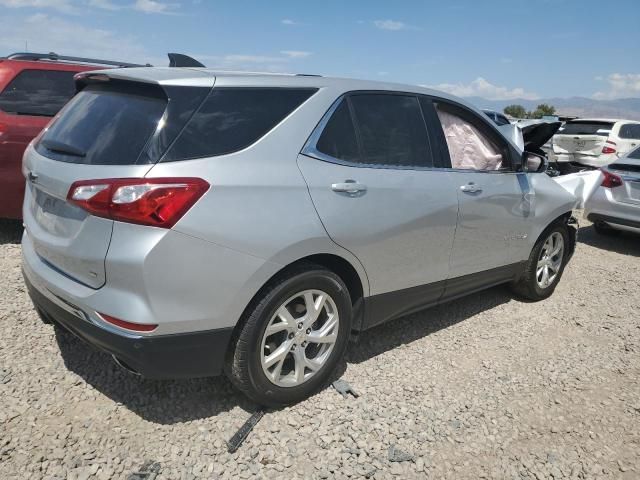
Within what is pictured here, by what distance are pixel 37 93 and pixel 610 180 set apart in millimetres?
7067

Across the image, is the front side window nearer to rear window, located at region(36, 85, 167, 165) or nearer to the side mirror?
the side mirror

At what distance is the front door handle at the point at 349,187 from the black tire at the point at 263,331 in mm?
431

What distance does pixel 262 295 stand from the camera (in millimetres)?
2588

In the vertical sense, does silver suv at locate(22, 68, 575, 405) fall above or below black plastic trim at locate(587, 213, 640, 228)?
above

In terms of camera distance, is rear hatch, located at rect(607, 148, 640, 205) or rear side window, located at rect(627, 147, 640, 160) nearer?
rear hatch, located at rect(607, 148, 640, 205)

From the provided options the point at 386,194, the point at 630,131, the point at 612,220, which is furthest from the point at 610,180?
the point at 630,131

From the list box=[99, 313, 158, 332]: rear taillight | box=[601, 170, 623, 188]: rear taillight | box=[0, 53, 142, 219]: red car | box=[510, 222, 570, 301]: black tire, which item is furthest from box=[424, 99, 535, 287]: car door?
box=[0, 53, 142, 219]: red car

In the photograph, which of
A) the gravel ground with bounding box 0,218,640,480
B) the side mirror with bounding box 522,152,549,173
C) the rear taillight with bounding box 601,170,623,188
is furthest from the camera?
the rear taillight with bounding box 601,170,623,188

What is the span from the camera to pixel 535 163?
4344 millimetres

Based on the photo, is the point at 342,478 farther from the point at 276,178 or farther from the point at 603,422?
the point at 603,422

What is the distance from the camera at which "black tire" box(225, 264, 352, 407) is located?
2.57m

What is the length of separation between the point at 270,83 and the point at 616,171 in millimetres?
6124

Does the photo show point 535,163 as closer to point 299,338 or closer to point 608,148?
point 299,338

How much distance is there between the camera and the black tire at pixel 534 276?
4.63m
